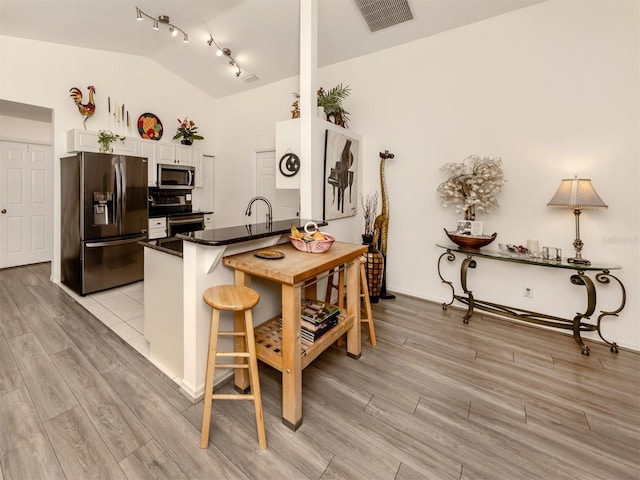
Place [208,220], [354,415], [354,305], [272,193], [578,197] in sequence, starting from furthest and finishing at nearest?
[208,220] → [272,193] → [578,197] → [354,305] → [354,415]

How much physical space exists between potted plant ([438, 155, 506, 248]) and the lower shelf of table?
68.3 inches

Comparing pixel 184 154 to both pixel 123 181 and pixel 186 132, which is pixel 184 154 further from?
pixel 123 181

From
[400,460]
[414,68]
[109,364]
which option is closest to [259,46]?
[414,68]

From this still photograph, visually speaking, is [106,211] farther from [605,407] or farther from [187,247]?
[605,407]

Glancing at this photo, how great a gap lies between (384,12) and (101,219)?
4.17 meters

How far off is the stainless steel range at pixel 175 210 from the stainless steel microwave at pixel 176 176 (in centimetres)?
13

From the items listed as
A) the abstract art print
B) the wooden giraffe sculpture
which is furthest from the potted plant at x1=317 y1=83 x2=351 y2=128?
the wooden giraffe sculpture

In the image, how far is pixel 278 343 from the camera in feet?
6.46

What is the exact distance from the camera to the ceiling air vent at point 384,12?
3.17m

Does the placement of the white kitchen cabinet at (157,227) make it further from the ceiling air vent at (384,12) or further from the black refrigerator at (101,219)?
the ceiling air vent at (384,12)

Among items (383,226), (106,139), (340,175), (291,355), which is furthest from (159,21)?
(291,355)

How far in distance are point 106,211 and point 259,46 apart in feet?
9.89

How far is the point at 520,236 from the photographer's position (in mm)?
3121

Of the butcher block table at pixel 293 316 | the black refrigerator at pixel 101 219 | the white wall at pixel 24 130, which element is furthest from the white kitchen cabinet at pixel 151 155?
the butcher block table at pixel 293 316
